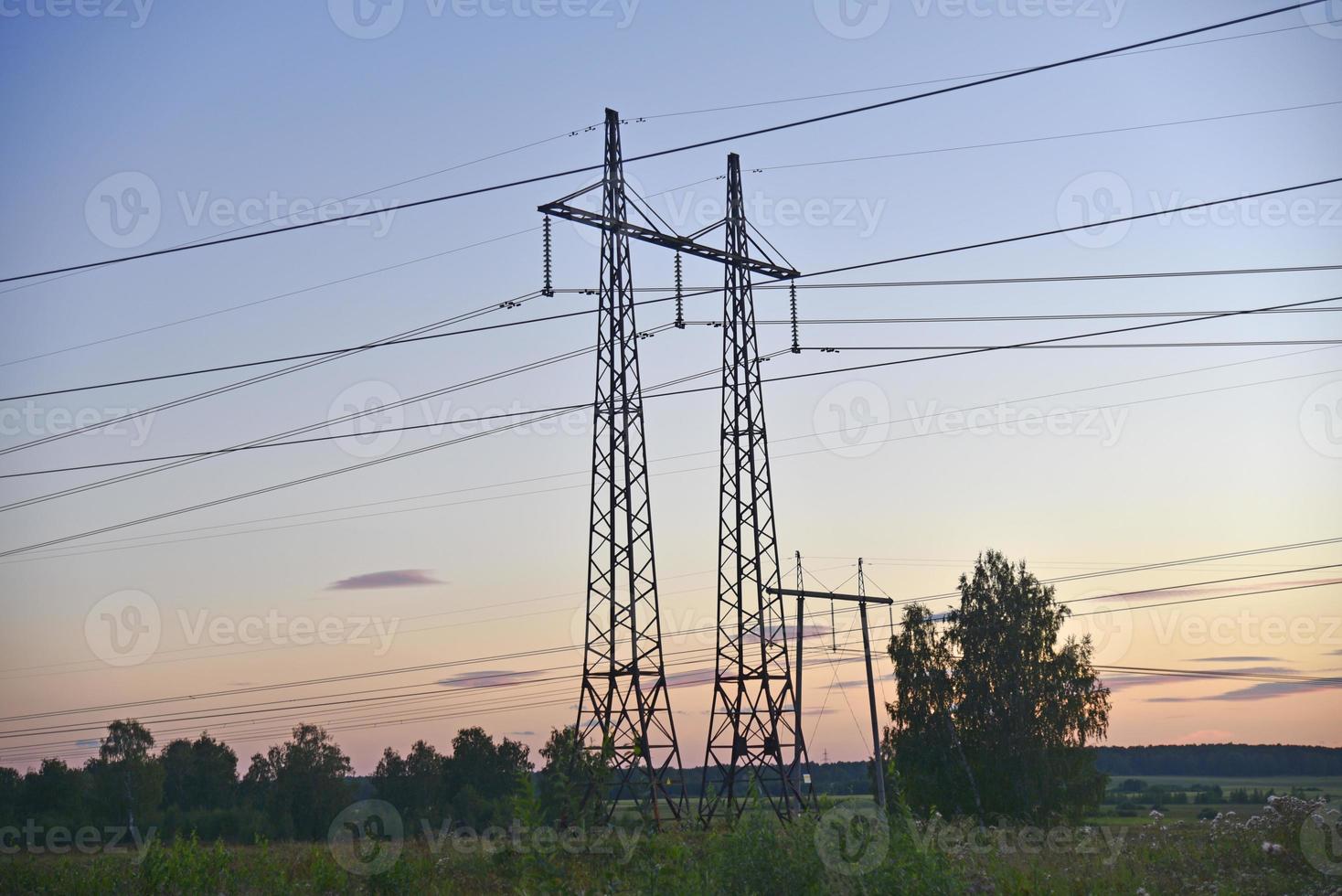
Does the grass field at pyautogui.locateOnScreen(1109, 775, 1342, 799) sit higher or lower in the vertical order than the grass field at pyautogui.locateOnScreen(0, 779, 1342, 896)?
lower

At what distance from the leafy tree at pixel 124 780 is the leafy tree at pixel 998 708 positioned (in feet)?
215

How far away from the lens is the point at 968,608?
70.2 m

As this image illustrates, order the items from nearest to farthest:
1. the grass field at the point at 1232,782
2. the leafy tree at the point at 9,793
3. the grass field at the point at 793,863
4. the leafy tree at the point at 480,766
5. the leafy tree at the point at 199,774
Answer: the grass field at the point at 793,863, the leafy tree at the point at 9,793, the leafy tree at the point at 480,766, the leafy tree at the point at 199,774, the grass field at the point at 1232,782

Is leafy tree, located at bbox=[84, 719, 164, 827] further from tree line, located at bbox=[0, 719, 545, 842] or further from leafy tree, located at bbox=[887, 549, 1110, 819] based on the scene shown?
leafy tree, located at bbox=[887, 549, 1110, 819]

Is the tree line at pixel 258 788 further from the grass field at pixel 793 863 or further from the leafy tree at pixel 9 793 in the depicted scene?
the grass field at pixel 793 863

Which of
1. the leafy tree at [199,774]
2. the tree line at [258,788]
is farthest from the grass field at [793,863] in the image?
the leafy tree at [199,774]

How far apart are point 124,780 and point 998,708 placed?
7770cm

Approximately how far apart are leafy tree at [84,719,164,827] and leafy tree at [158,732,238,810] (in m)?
4.12

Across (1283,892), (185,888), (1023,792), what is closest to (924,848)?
(1283,892)

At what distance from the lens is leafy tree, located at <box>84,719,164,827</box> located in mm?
100438

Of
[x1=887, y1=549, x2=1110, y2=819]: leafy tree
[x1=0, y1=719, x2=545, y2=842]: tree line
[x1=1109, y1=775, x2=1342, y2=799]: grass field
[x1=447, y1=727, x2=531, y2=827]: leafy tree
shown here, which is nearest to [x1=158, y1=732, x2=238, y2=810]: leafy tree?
[x1=0, y1=719, x2=545, y2=842]: tree line

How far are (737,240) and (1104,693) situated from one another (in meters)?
38.9

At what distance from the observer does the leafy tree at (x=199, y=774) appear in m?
113

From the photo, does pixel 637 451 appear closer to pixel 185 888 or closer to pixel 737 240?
pixel 737 240
